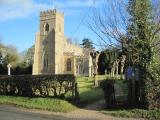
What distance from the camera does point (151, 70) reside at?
17.2m

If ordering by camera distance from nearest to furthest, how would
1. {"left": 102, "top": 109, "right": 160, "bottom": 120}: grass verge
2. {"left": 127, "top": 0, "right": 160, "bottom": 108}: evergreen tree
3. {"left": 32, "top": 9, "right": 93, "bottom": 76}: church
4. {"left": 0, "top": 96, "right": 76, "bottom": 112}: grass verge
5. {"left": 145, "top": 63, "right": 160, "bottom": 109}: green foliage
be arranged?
1. {"left": 102, "top": 109, "right": 160, "bottom": 120}: grass verge
2. {"left": 145, "top": 63, "right": 160, "bottom": 109}: green foliage
3. {"left": 127, "top": 0, "right": 160, "bottom": 108}: evergreen tree
4. {"left": 0, "top": 96, "right": 76, "bottom": 112}: grass verge
5. {"left": 32, "top": 9, "right": 93, "bottom": 76}: church

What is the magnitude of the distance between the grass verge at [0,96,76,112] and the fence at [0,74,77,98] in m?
1.12

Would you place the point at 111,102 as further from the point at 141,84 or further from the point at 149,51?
the point at 149,51

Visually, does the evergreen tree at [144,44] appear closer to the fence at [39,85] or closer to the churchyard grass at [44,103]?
the churchyard grass at [44,103]

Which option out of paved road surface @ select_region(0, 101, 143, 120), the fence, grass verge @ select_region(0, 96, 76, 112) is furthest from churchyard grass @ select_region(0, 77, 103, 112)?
the fence

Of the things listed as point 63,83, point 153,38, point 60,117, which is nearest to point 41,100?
point 63,83

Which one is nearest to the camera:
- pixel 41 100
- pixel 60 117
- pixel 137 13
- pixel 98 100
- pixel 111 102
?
pixel 60 117

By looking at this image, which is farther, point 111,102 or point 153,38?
point 111,102

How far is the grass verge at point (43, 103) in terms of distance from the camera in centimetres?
1918

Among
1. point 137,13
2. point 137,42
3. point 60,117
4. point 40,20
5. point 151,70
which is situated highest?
point 40,20

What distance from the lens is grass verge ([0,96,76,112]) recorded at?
62.9ft

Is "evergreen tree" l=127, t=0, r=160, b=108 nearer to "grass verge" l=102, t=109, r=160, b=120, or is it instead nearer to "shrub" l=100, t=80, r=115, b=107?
"grass verge" l=102, t=109, r=160, b=120

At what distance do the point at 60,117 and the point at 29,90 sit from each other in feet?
22.4

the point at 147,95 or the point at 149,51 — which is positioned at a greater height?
the point at 149,51
